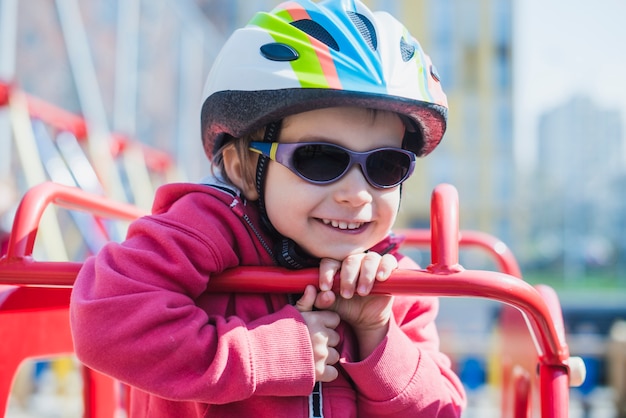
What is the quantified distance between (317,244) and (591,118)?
4408cm

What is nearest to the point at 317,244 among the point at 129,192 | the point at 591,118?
the point at 129,192

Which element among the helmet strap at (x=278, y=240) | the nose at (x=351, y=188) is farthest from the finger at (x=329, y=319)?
the nose at (x=351, y=188)

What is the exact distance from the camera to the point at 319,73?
130cm

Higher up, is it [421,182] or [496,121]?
[496,121]

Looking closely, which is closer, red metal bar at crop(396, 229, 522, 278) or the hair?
the hair

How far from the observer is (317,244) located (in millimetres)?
1312

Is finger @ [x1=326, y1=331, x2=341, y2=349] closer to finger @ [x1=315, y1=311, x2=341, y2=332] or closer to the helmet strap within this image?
finger @ [x1=315, y1=311, x2=341, y2=332]

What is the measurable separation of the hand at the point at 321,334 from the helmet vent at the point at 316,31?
19.1 inches

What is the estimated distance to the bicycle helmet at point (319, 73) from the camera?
129 centimetres

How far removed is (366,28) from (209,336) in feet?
2.35

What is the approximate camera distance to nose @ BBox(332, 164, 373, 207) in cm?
127

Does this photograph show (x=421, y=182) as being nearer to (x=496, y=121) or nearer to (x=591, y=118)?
(x=496, y=121)

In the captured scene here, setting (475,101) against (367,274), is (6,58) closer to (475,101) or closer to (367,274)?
(367,274)

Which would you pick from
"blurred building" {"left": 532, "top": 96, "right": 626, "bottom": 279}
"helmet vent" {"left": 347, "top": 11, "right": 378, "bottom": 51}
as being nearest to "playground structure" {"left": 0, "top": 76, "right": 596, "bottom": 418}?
"helmet vent" {"left": 347, "top": 11, "right": 378, "bottom": 51}
